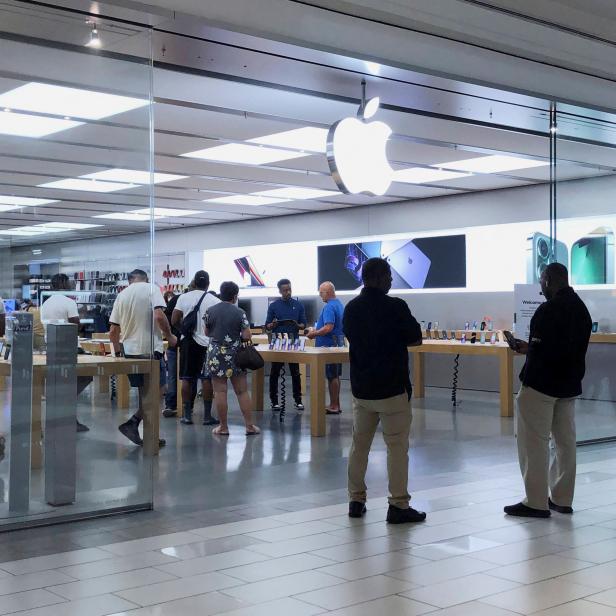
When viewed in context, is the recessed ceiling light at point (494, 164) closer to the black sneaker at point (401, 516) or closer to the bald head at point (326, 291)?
the bald head at point (326, 291)

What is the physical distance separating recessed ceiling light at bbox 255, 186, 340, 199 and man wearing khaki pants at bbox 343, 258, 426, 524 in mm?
8170

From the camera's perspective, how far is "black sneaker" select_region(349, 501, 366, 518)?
5.48m

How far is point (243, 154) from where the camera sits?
10.6m

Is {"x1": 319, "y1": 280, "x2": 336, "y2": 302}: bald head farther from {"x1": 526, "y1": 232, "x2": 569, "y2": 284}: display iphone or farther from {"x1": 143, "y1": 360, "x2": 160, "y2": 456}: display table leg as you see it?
{"x1": 143, "y1": 360, "x2": 160, "y2": 456}: display table leg

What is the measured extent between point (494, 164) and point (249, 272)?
791 cm

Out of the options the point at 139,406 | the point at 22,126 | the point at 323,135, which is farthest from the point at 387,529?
the point at 323,135

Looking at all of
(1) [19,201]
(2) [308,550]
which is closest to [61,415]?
(1) [19,201]

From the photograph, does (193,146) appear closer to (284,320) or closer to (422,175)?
(284,320)

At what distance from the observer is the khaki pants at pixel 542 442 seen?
5484mm

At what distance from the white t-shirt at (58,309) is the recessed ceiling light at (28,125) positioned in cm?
97

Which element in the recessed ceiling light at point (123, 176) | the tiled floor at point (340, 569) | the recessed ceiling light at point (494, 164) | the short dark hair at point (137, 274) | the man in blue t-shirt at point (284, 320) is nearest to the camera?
the tiled floor at point (340, 569)

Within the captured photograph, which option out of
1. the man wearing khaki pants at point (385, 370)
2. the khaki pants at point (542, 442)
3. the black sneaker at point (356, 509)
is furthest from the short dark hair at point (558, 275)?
the black sneaker at point (356, 509)

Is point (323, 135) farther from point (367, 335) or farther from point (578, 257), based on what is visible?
point (367, 335)

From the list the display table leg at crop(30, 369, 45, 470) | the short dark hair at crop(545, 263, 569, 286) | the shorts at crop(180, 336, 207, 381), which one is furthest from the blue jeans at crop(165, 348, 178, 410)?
the short dark hair at crop(545, 263, 569, 286)
